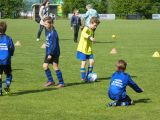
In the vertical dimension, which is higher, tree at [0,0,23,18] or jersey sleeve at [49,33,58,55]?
jersey sleeve at [49,33,58,55]

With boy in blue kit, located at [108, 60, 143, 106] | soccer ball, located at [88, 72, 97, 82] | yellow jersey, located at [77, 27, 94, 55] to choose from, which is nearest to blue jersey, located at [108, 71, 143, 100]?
boy in blue kit, located at [108, 60, 143, 106]

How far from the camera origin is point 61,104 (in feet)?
28.9

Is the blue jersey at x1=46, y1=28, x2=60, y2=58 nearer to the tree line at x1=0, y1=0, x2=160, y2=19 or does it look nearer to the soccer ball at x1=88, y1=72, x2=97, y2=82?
the soccer ball at x1=88, y1=72, x2=97, y2=82

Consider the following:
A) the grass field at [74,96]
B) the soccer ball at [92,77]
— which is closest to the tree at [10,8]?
the grass field at [74,96]

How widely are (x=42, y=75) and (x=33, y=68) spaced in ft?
4.81

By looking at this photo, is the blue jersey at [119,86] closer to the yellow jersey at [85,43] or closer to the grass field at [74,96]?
the grass field at [74,96]

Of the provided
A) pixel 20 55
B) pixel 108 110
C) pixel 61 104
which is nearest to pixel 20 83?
pixel 61 104

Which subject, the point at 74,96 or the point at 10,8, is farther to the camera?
the point at 10,8

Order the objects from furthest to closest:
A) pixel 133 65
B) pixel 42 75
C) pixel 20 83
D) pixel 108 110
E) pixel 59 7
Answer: pixel 59 7, pixel 133 65, pixel 42 75, pixel 20 83, pixel 108 110

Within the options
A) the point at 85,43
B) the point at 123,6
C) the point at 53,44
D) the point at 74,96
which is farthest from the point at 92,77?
the point at 123,6

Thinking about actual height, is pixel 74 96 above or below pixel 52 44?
below

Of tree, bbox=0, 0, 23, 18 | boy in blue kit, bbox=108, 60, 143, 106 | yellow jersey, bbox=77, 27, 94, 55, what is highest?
yellow jersey, bbox=77, 27, 94, 55

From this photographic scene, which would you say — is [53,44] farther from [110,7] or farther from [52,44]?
[110,7]

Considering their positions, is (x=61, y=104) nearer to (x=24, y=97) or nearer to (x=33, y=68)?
(x=24, y=97)
